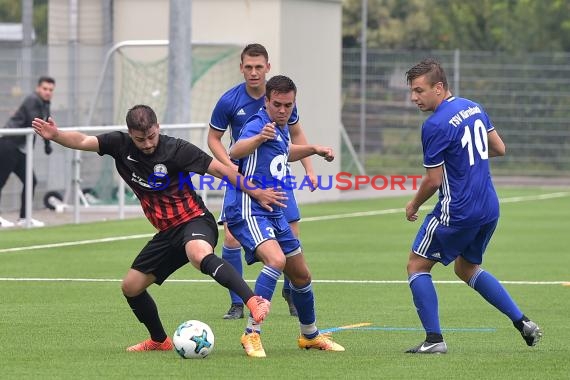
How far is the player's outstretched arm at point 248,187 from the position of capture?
9195mm

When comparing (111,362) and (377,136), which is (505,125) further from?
(111,362)

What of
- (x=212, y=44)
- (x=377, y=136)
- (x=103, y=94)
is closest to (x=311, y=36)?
(x=212, y=44)

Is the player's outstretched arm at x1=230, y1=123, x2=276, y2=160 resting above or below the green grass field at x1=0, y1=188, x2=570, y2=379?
above

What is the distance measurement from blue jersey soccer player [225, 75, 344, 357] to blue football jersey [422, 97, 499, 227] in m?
1.01

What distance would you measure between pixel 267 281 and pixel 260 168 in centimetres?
81

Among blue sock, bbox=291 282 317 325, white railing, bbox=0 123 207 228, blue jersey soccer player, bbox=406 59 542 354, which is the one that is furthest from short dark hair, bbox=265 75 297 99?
white railing, bbox=0 123 207 228

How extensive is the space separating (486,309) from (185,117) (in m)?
10.8

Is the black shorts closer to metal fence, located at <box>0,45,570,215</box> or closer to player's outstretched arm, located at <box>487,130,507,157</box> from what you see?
player's outstretched arm, located at <box>487,130,507,157</box>

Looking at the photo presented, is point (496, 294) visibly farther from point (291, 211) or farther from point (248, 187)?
point (291, 211)

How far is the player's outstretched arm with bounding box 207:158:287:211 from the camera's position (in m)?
9.20

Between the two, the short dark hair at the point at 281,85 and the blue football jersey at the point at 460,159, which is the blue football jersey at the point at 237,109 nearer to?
the short dark hair at the point at 281,85

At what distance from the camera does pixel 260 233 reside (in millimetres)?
9297

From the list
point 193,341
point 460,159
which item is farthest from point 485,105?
point 193,341

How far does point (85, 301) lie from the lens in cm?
1205
